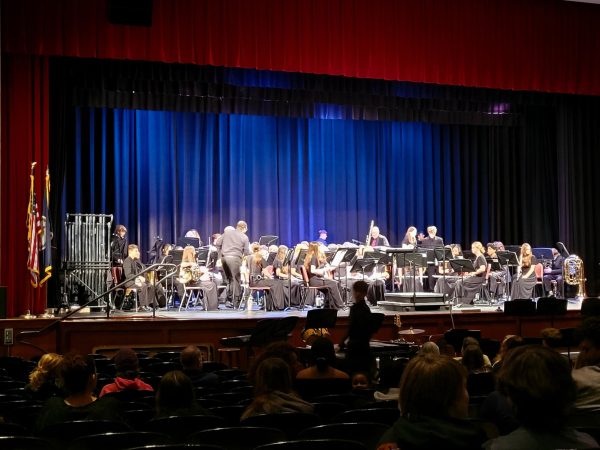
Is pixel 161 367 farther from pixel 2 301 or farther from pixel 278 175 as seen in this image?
pixel 278 175

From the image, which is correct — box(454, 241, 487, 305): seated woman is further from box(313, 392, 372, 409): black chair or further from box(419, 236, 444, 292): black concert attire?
box(313, 392, 372, 409): black chair

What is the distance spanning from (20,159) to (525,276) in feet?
32.2

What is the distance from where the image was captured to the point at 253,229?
856 inches

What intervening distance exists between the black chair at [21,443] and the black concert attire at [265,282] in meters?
12.2

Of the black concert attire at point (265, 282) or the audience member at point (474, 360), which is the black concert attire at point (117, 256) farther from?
the audience member at point (474, 360)

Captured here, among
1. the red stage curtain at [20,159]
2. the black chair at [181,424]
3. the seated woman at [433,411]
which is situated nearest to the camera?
the seated woman at [433,411]

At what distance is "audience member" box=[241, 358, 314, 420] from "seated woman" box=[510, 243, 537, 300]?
495 inches

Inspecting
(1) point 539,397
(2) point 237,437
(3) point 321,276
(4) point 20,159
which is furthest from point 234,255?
(1) point 539,397

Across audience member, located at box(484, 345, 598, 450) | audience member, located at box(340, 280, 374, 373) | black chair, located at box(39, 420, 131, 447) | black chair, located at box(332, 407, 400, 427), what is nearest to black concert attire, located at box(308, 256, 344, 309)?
audience member, located at box(340, 280, 374, 373)

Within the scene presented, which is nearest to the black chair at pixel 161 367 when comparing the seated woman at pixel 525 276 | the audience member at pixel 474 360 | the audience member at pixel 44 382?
the audience member at pixel 44 382

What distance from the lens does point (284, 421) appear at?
4344 mm

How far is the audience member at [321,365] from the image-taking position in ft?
21.5

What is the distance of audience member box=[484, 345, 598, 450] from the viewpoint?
263 cm

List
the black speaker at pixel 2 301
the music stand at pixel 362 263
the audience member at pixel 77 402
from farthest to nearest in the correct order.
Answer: the music stand at pixel 362 263, the black speaker at pixel 2 301, the audience member at pixel 77 402
